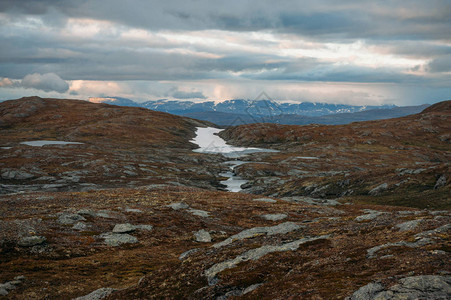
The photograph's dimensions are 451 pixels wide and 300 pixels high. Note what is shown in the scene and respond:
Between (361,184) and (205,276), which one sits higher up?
(205,276)

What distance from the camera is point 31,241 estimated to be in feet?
106

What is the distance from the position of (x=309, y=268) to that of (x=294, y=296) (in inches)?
221

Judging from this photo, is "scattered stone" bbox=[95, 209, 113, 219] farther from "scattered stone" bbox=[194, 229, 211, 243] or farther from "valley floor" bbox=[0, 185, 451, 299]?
"scattered stone" bbox=[194, 229, 211, 243]

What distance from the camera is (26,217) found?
4025cm

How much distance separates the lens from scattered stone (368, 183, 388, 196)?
82.8 meters

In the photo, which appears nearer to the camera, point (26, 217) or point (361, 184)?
point (26, 217)

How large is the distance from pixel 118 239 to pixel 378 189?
7217cm

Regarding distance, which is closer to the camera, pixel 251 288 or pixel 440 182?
pixel 251 288

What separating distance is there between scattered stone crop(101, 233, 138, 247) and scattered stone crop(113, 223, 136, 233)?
3.38 feet

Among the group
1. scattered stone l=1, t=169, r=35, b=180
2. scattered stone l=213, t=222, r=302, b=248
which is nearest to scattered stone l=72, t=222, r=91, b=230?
scattered stone l=213, t=222, r=302, b=248

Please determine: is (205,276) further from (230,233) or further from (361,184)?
(361,184)

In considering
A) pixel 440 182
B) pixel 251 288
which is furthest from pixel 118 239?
pixel 440 182

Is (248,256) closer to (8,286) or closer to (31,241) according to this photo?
(8,286)

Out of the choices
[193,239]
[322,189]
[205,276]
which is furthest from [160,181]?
[205,276]
